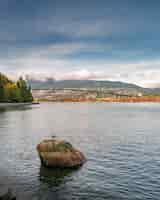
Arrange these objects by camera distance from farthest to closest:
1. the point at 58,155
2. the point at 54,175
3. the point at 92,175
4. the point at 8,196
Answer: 1. the point at 58,155
2. the point at 92,175
3. the point at 54,175
4. the point at 8,196

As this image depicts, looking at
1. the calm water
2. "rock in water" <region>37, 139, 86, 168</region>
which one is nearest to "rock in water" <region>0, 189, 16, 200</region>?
the calm water

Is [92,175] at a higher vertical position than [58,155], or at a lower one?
lower

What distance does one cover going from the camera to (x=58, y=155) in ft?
102

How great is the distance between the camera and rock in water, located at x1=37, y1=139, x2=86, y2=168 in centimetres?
3095

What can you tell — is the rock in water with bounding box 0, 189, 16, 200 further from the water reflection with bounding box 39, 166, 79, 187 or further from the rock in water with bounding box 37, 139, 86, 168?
the rock in water with bounding box 37, 139, 86, 168

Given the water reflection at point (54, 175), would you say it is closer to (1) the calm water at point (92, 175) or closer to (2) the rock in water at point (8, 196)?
(1) the calm water at point (92, 175)

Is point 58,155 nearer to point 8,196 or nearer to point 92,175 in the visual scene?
point 92,175

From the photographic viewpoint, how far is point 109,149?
4269 centimetres

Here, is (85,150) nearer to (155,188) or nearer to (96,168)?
(96,168)

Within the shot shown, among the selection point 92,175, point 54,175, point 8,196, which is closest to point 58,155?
point 54,175

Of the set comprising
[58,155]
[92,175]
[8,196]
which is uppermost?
[58,155]

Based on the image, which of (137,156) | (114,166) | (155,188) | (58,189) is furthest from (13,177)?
(137,156)

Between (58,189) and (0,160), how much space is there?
14.3m

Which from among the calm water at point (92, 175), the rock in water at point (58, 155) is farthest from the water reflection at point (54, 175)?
the rock in water at point (58, 155)
